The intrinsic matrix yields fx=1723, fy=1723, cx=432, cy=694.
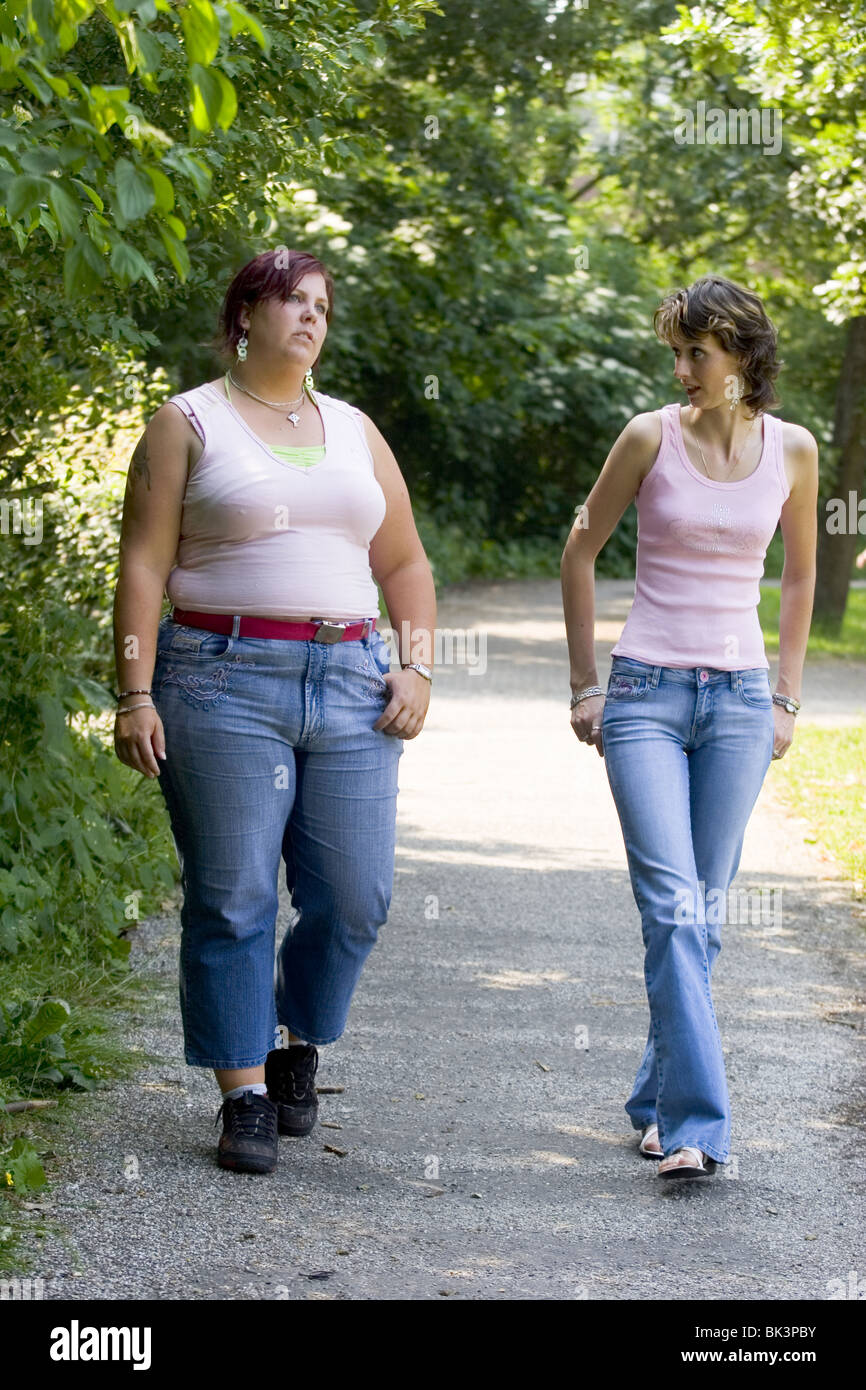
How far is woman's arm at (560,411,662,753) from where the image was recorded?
401cm

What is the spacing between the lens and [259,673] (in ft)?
12.3

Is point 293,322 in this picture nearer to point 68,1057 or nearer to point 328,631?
point 328,631

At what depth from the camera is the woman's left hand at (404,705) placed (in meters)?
3.91

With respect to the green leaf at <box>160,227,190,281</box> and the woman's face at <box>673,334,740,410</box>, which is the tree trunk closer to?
the woman's face at <box>673,334,740,410</box>

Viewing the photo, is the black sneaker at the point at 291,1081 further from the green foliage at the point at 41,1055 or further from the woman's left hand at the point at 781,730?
the woman's left hand at the point at 781,730

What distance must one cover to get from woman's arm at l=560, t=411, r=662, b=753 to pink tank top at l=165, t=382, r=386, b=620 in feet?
1.96

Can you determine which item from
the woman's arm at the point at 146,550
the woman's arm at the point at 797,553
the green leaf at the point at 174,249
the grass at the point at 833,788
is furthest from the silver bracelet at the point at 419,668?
the grass at the point at 833,788

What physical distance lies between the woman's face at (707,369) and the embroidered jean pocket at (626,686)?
0.65m

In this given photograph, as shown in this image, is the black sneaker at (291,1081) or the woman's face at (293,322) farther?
the black sneaker at (291,1081)

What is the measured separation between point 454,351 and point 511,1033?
1857 centimetres

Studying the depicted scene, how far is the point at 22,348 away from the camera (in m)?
5.64

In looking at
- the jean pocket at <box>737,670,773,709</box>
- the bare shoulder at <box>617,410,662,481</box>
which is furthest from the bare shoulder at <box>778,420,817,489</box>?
the jean pocket at <box>737,670,773,709</box>

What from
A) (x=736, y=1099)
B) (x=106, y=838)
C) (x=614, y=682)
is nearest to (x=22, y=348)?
(x=106, y=838)
